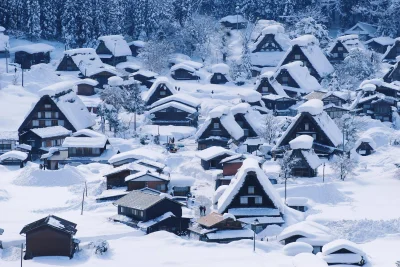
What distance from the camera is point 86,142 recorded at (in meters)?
48.8

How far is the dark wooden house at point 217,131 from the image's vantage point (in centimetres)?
5069

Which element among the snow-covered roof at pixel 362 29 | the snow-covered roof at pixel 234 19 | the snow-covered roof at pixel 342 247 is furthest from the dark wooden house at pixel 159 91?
the snow-covered roof at pixel 342 247

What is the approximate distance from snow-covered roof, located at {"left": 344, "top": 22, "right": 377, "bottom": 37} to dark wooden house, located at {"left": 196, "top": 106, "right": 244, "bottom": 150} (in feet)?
107

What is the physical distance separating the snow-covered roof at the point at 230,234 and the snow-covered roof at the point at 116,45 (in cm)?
3842

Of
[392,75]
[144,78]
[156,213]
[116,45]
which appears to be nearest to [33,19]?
[116,45]

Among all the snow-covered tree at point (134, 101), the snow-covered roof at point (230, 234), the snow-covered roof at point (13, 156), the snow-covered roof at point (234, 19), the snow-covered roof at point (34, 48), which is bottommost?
the snow-covered roof at point (230, 234)

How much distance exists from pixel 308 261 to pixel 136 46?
4988 cm

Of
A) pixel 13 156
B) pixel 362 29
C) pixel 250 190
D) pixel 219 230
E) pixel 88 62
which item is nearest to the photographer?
pixel 219 230

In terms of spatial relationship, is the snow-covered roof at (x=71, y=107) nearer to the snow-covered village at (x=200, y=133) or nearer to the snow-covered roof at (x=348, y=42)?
the snow-covered village at (x=200, y=133)

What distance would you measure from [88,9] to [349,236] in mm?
43687

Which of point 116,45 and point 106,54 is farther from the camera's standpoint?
point 106,54

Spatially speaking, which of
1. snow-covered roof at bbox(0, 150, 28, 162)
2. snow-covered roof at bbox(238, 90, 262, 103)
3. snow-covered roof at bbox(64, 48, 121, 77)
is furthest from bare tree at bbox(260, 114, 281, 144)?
snow-covered roof at bbox(64, 48, 121, 77)

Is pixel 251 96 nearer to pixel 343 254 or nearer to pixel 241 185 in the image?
pixel 241 185

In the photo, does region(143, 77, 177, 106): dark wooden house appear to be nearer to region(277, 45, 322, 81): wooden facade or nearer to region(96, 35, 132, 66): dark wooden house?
region(96, 35, 132, 66): dark wooden house
